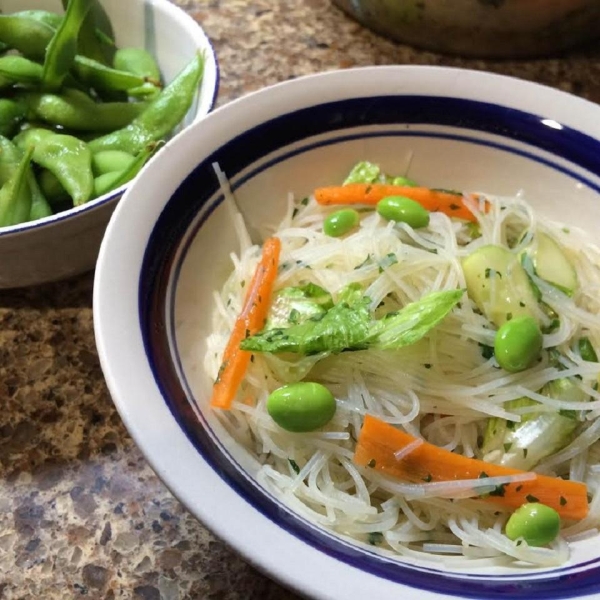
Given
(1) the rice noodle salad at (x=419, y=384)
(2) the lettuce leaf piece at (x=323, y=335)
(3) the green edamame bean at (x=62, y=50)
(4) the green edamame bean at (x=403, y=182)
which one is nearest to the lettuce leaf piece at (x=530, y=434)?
(1) the rice noodle salad at (x=419, y=384)

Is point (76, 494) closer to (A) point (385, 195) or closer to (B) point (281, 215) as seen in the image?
(B) point (281, 215)

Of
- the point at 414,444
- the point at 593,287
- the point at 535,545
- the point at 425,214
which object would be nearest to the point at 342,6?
the point at 425,214

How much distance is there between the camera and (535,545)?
0.91 metres

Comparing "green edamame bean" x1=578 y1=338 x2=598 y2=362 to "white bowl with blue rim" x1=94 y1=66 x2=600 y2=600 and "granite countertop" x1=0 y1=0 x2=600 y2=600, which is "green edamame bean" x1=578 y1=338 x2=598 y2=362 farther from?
"granite countertop" x1=0 y1=0 x2=600 y2=600

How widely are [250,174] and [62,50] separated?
55cm

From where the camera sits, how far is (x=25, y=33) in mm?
1489

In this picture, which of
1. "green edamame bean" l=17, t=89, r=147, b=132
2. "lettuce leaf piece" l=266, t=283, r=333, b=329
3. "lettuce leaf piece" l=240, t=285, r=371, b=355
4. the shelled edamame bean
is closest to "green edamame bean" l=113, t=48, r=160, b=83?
the shelled edamame bean

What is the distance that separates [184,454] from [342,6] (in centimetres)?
164

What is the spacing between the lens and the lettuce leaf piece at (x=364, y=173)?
1324 mm

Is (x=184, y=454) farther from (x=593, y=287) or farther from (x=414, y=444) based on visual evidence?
(x=593, y=287)

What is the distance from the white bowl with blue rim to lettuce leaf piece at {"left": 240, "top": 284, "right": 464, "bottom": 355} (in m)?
0.14

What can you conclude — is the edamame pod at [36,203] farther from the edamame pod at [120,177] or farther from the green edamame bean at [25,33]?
the green edamame bean at [25,33]

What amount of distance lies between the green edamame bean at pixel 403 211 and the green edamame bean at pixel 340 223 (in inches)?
2.2

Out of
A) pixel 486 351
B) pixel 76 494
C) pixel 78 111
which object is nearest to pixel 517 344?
pixel 486 351
